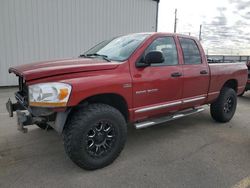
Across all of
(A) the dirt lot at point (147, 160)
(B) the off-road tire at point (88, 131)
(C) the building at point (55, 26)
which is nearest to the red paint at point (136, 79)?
(B) the off-road tire at point (88, 131)

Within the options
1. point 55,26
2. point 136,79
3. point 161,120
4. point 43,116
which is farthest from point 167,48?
point 55,26

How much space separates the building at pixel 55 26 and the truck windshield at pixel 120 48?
20.9ft

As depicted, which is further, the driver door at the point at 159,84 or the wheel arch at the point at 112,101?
the driver door at the point at 159,84

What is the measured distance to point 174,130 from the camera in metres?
4.84

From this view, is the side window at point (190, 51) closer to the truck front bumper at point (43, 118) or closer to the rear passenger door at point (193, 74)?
the rear passenger door at point (193, 74)

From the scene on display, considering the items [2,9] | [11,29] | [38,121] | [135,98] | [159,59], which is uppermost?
[2,9]

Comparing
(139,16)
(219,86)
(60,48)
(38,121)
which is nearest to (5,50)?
(60,48)

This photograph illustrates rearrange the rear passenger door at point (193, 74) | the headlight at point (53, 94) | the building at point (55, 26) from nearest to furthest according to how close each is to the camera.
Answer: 1. the headlight at point (53, 94)
2. the rear passenger door at point (193, 74)
3. the building at point (55, 26)

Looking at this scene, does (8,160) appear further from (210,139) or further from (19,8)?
(19,8)

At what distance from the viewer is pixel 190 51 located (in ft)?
14.8

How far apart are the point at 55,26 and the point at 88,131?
8.17 metres

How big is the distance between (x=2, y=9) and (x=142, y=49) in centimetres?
764

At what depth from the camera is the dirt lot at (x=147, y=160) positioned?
291 centimetres

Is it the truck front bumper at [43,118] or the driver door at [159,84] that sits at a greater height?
the driver door at [159,84]
